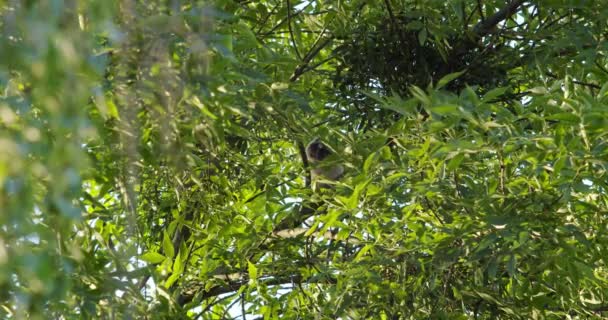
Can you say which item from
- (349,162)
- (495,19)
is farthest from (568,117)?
(495,19)

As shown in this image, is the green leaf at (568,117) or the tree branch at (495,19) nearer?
the green leaf at (568,117)

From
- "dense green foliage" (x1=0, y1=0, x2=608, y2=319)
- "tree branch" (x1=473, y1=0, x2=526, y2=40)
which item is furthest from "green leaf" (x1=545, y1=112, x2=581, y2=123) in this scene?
"tree branch" (x1=473, y1=0, x2=526, y2=40)

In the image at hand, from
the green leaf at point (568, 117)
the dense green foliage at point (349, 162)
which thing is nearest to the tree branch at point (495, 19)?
the dense green foliage at point (349, 162)

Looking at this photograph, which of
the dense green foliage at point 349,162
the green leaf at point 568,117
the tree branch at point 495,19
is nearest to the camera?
the dense green foliage at point 349,162

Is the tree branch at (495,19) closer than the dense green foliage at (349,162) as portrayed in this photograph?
No

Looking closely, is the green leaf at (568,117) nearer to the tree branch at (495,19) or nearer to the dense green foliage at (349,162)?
the dense green foliage at (349,162)

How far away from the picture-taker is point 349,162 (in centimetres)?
245

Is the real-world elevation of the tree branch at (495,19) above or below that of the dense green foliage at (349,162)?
above

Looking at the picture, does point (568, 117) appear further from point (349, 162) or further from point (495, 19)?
point (495, 19)

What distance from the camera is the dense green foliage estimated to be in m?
1.27

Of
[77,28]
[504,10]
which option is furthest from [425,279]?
[77,28]

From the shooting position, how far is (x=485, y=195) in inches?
90.9

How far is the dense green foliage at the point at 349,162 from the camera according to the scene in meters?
1.27

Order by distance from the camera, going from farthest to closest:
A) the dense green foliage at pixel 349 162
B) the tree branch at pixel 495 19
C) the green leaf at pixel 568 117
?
the tree branch at pixel 495 19, the green leaf at pixel 568 117, the dense green foliage at pixel 349 162
